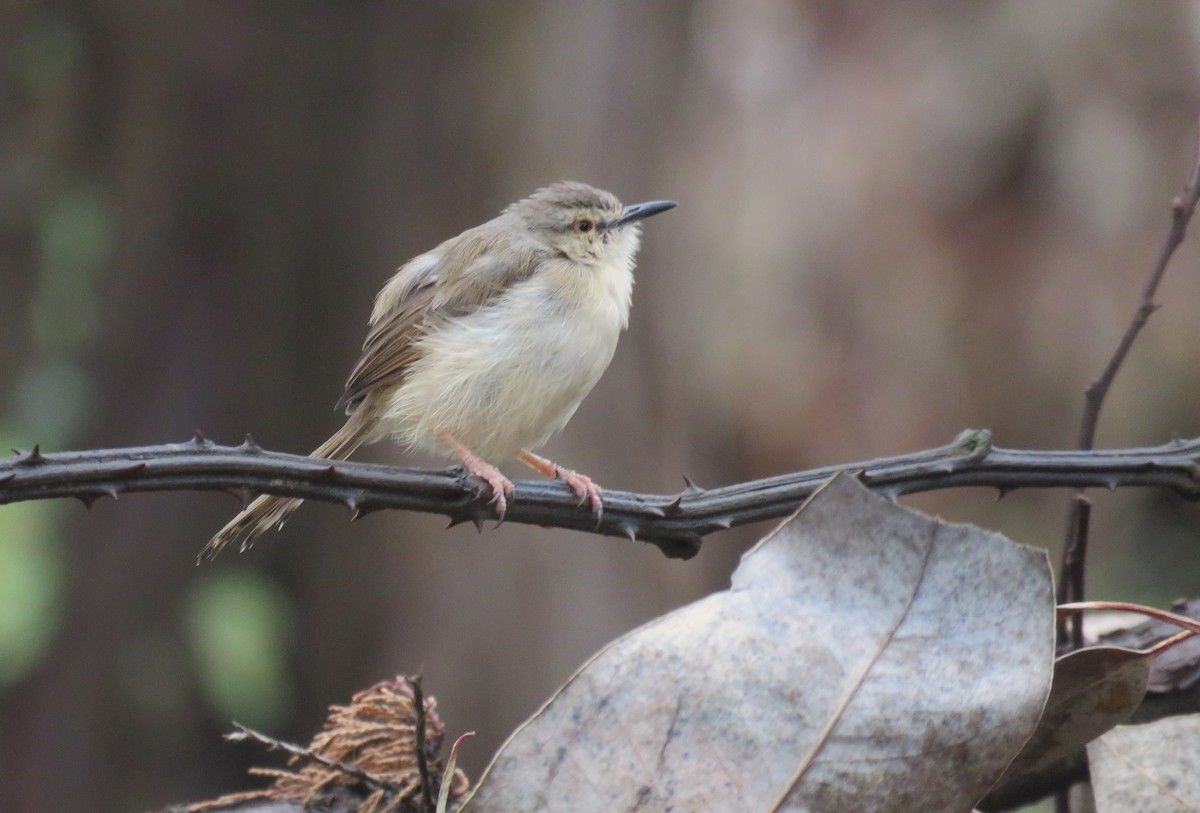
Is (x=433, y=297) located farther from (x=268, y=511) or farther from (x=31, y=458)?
(x=31, y=458)

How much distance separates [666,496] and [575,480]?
1.03m

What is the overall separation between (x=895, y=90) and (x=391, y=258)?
5795 mm

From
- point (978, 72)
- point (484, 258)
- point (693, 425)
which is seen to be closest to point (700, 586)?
point (693, 425)

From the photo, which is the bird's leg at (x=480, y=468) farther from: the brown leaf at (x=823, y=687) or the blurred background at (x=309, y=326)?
the blurred background at (x=309, y=326)

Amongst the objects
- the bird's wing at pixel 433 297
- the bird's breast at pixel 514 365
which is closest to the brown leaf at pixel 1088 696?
the bird's breast at pixel 514 365

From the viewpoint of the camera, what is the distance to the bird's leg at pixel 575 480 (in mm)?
2037

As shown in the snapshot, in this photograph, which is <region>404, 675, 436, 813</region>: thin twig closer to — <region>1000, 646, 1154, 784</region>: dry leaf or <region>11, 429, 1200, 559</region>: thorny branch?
<region>11, 429, 1200, 559</region>: thorny branch

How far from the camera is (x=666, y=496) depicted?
79.7 inches

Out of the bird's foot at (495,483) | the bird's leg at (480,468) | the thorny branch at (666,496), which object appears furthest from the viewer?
the bird's leg at (480,468)

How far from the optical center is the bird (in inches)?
135

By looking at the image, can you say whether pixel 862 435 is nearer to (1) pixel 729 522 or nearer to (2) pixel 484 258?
(2) pixel 484 258

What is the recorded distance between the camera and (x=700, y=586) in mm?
7531

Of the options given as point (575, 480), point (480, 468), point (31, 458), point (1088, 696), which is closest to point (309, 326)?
point (480, 468)

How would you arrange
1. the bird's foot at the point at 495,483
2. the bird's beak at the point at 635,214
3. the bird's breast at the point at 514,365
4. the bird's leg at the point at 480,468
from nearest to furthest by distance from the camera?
1. the bird's foot at the point at 495,483
2. the bird's leg at the point at 480,468
3. the bird's breast at the point at 514,365
4. the bird's beak at the point at 635,214
